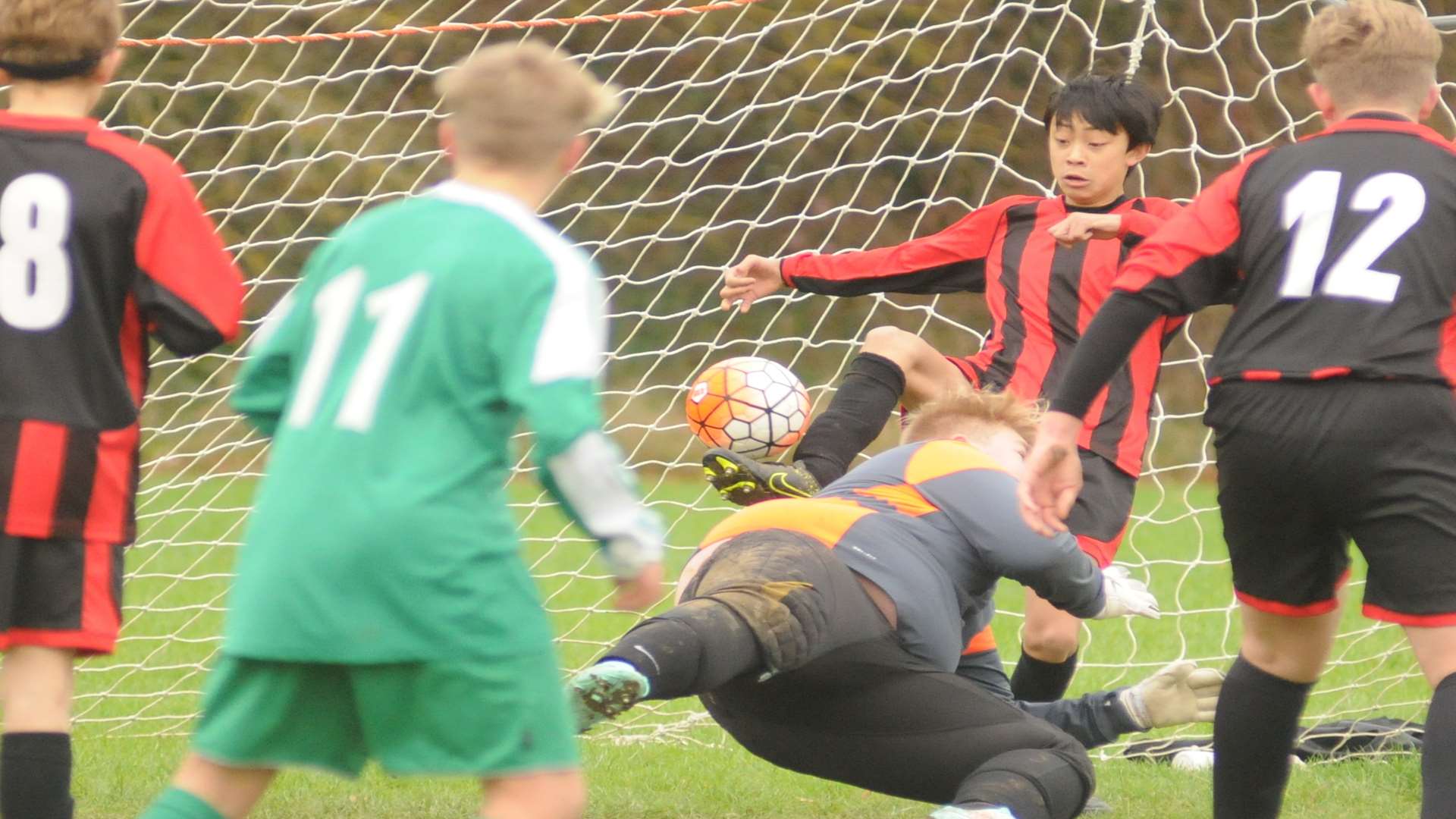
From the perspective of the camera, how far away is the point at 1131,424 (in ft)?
13.4

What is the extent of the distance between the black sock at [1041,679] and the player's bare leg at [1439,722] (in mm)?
1494

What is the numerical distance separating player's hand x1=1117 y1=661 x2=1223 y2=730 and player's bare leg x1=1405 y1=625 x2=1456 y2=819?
2.20ft

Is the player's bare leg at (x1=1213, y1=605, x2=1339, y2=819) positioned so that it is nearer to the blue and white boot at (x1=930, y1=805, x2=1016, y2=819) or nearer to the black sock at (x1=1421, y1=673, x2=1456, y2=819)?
the black sock at (x1=1421, y1=673, x2=1456, y2=819)

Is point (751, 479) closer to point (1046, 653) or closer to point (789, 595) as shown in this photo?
point (1046, 653)

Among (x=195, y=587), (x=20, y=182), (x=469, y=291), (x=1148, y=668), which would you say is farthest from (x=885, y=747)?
(x=195, y=587)

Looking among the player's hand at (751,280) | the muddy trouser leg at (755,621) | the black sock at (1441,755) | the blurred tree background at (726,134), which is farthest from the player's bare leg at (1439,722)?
the blurred tree background at (726,134)

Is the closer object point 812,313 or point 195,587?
point 195,587

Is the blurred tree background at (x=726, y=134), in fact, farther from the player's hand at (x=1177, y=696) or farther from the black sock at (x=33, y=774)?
the black sock at (x=33, y=774)

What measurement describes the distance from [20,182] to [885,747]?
156cm

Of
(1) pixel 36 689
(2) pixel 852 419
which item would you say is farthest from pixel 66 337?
(2) pixel 852 419

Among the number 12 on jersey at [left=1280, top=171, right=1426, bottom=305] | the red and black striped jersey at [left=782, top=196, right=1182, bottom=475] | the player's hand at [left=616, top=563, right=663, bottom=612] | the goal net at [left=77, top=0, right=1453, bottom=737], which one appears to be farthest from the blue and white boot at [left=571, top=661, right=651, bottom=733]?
the goal net at [left=77, top=0, right=1453, bottom=737]

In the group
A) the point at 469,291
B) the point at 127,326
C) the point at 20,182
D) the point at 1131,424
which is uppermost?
the point at 469,291

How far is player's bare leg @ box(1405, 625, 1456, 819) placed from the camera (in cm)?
246

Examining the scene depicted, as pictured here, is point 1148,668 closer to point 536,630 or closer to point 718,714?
point 718,714
